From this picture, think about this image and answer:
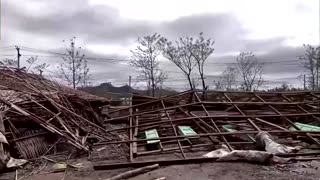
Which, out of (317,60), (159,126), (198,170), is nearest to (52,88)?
(159,126)

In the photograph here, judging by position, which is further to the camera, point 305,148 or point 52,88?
point 52,88

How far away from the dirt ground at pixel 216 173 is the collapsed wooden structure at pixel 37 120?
5.85 feet

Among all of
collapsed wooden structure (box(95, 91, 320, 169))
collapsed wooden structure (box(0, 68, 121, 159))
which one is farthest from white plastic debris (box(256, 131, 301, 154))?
collapsed wooden structure (box(0, 68, 121, 159))

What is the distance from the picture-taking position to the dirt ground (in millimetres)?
6566

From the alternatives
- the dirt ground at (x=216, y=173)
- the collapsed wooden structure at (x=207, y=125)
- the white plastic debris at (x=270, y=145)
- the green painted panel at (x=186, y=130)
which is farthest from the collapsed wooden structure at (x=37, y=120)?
the white plastic debris at (x=270, y=145)

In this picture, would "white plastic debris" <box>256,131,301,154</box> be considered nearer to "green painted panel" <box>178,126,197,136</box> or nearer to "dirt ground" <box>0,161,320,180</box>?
"dirt ground" <box>0,161,320,180</box>

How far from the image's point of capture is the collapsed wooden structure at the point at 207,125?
8703 mm

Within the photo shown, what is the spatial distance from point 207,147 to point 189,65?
65.4 feet

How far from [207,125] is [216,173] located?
3.56m

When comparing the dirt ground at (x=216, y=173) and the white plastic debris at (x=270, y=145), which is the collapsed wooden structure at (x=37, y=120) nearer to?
the dirt ground at (x=216, y=173)

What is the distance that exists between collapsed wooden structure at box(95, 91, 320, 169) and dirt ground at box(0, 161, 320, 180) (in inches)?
13.6

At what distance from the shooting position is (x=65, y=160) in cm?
880

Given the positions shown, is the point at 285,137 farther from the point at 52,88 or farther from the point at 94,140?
the point at 52,88

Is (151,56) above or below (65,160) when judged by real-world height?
above
